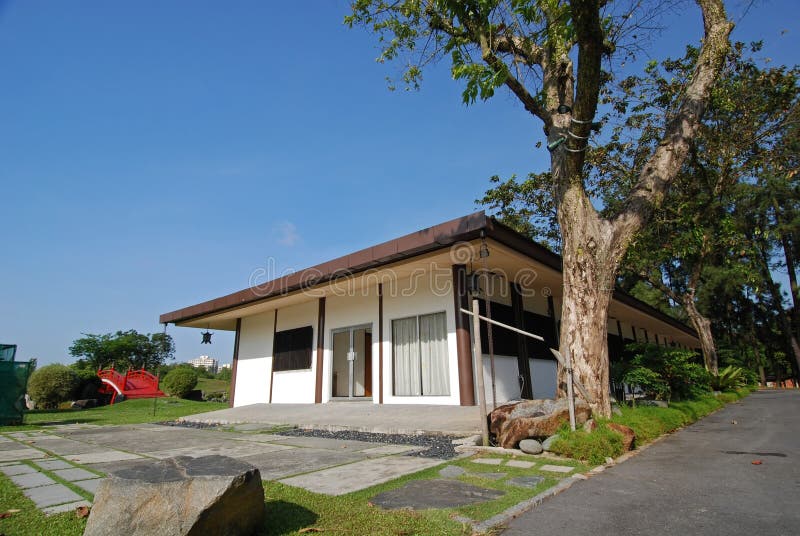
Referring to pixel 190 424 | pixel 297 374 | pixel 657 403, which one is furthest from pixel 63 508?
pixel 297 374

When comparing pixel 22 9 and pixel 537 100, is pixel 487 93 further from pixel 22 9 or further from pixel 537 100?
pixel 22 9

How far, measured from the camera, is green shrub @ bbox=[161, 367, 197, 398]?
17.6m

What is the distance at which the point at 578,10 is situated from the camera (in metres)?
4.98

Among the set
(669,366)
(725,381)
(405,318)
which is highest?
A: (405,318)

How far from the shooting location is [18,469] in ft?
13.3

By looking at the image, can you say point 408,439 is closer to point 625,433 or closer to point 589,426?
point 589,426

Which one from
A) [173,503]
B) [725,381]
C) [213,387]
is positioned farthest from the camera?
[213,387]

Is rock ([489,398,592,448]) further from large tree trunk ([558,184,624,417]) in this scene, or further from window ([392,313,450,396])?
window ([392,313,450,396])

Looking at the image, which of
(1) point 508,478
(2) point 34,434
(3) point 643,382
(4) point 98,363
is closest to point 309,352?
(2) point 34,434

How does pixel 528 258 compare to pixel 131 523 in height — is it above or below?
above

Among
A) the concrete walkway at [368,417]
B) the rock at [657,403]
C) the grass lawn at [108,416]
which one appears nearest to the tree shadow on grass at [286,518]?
the concrete walkway at [368,417]

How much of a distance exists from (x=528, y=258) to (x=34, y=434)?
9.33 meters

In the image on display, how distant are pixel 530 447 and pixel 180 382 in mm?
16936

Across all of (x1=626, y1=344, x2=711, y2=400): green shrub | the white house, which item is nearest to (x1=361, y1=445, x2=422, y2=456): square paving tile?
the white house
